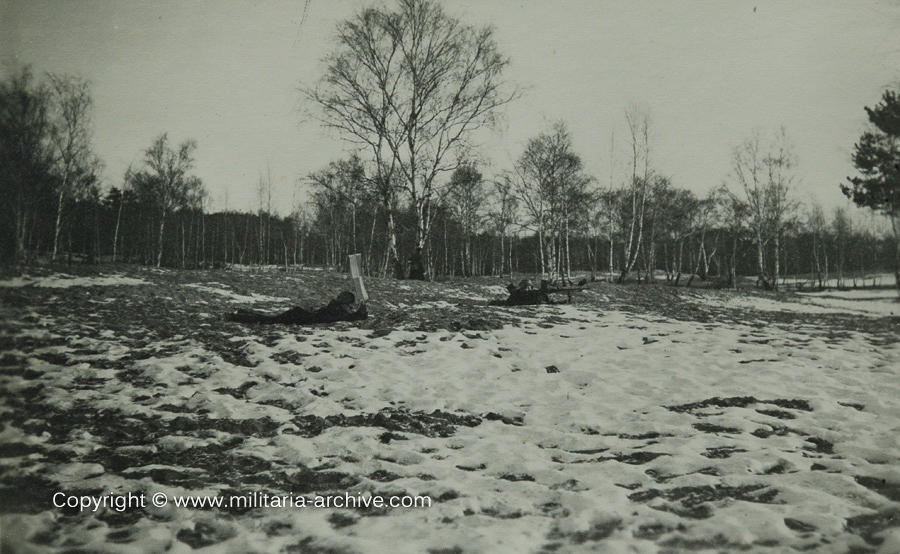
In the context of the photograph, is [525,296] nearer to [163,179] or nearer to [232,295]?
[232,295]

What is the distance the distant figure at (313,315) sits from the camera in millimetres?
7500

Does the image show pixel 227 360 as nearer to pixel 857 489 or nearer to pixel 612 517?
pixel 612 517

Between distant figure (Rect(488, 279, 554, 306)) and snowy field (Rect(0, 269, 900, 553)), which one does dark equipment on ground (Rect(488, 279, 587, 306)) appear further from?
snowy field (Rect(0, 269, 900, 553))

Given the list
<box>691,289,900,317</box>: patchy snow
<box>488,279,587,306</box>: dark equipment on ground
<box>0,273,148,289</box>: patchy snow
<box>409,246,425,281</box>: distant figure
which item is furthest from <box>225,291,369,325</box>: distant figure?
<box>691,289,900,317</box>: patchy snow

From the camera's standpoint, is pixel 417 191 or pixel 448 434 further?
pixel 417 191

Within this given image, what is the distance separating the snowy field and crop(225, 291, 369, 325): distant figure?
0.31 m

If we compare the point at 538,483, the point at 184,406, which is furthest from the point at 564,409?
the point at 184,406

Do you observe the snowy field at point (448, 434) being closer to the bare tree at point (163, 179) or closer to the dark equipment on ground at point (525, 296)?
the dark equipment on ground at point (525, 296)

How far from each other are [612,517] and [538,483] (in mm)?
583

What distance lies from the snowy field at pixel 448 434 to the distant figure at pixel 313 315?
0.31 meters

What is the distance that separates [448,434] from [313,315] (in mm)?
4677

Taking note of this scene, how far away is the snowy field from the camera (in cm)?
229

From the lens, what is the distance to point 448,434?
3.79 meters

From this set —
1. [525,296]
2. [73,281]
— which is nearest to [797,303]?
[525,296]
